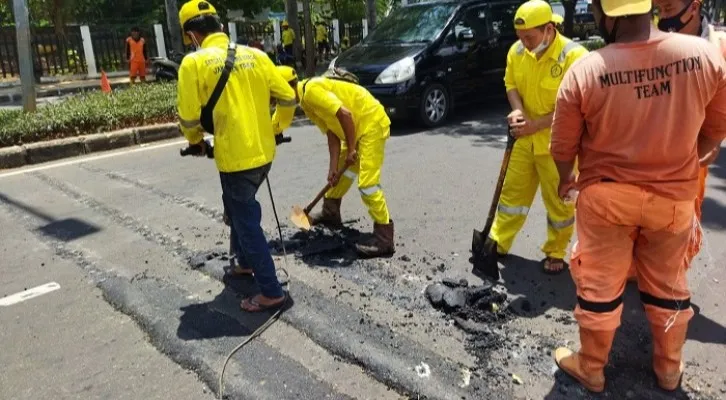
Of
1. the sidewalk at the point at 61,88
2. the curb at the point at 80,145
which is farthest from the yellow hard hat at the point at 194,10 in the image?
the sidewalk at the point at 61,88

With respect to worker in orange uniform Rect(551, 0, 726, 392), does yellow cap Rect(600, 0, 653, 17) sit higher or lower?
higher

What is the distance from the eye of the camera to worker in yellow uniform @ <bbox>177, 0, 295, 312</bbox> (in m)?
3.13

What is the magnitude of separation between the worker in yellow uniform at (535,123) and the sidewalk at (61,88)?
504 inches

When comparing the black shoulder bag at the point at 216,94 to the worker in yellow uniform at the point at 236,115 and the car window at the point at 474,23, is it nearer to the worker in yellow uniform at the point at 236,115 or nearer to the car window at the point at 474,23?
the worker in yellow uniform at the point at 236,115

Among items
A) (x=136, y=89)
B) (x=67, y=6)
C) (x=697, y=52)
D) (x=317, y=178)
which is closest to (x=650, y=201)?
(x=697, y=52)

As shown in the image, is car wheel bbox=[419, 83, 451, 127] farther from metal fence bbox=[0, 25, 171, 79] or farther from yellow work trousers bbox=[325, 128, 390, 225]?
metal fence bbox=[0, 25, 171, 79]

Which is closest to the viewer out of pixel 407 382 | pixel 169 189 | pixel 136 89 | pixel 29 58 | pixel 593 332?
pixel 593 332

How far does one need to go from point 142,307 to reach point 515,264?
233 centimetres

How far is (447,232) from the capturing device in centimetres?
467

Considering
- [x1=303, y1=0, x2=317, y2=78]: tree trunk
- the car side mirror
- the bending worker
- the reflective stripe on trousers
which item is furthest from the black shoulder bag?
[x1=303, y1=0, x2=317, y2=78]: tree trunk

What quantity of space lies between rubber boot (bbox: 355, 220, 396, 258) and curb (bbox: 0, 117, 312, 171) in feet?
16.3

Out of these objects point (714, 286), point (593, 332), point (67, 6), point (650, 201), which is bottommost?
point (714, 286)

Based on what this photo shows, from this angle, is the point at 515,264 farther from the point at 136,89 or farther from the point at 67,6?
the point at 67,6

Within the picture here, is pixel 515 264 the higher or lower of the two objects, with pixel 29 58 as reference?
lower
